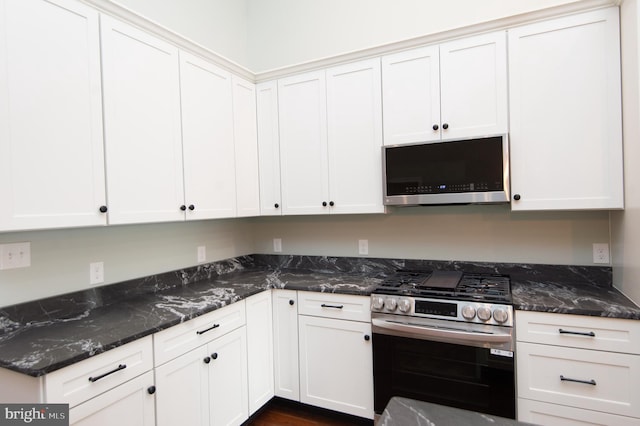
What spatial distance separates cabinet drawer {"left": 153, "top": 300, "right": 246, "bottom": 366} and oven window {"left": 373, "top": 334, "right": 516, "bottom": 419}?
0.89m

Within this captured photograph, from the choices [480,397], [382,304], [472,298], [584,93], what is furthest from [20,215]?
[584,93]

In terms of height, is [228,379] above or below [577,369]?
below

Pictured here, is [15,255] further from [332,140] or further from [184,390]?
[332,140]

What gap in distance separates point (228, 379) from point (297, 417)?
704 millimetres

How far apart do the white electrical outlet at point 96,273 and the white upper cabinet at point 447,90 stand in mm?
1949

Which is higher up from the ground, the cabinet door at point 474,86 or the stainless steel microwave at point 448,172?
the cabinet door at point 474,86

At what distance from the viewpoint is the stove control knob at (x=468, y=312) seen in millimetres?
Answer: 1955

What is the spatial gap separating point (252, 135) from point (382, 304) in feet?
5.37

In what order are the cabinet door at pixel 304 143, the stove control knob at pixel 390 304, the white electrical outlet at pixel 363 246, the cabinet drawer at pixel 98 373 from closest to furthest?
the cabinet drawer at pixel 98 373
the stove control knob at pixel 390 304
the cabinet door at pixel 304 143
the white electrical outlet at pixel 363 246

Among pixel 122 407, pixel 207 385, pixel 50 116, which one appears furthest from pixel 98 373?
pixel 50 116

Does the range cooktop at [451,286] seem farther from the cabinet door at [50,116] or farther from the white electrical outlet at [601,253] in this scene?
the cabinet door at [50,116]

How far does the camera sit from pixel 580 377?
182cm

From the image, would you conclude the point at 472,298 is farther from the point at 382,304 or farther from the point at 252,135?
the point at 252,135

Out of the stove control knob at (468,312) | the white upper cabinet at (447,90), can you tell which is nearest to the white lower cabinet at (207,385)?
the stove control knob at (468,312)
